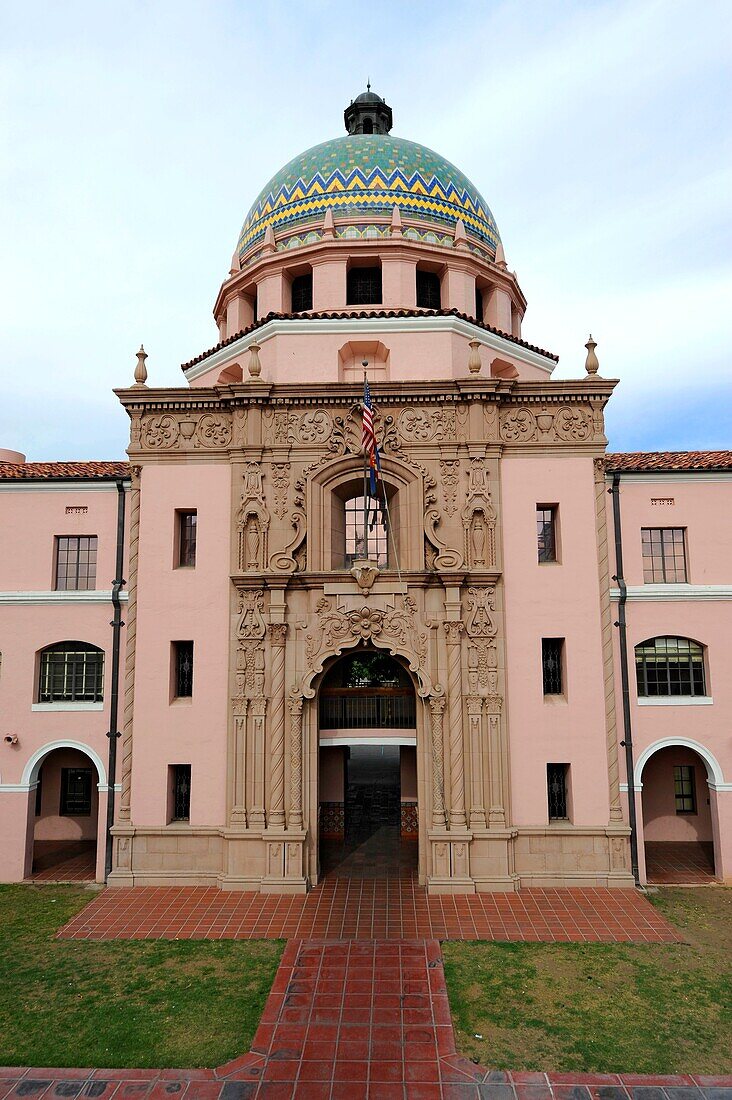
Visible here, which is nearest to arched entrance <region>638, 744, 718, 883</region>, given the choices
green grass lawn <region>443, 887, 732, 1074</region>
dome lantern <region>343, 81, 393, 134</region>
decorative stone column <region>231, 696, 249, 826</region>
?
green grass lawn <region>443, 887, 732, 1074</region>

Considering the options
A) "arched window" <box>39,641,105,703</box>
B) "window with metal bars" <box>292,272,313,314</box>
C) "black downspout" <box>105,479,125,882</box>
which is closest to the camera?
"black downspout" <box>105,479,125,882</box>

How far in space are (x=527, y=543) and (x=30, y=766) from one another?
15.4m

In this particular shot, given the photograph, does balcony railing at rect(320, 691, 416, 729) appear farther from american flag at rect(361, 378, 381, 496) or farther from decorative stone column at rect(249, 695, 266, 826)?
american flag at rect(361, 378, 381, 496)

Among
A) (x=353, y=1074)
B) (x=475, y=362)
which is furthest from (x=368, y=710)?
(x=475, y=362)

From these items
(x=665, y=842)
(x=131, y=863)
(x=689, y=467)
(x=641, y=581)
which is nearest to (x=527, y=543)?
(x=641, y=581)

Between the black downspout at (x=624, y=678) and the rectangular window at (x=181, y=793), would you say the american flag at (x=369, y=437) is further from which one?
the rectangular window at (x=181, y=793)

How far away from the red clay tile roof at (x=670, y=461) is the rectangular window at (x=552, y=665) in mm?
5190

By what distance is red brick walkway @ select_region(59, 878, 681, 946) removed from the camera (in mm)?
15297

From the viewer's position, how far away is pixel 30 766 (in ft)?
63.5

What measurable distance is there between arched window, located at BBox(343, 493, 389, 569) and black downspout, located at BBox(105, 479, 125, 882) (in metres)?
6.62

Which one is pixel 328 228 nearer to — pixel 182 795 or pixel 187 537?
pixel 187 537

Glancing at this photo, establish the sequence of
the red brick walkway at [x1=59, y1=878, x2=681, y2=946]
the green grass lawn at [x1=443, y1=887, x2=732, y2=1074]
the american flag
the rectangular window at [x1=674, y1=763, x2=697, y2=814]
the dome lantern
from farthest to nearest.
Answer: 1. the dome lantern
2. the rectangular window at [x1=674, y1=763, x2=697, y2=814]
3. the american flag
4. the red brick walkway at [x1=59, y1=878, x2=681, y2=946]
5. the green grass lawn at [x1=443, y1=887, x2=732, y2=1074]

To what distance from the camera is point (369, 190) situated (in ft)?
81.3

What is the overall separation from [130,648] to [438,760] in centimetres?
899
